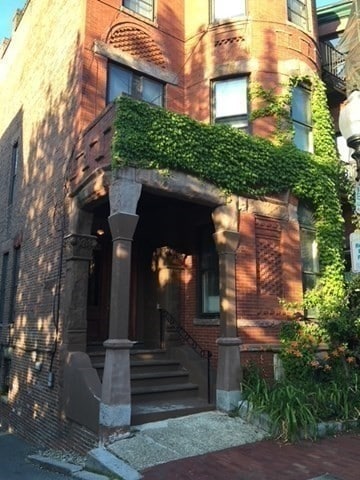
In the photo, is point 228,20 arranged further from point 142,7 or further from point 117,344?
point 117,344

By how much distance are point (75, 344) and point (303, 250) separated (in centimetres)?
525

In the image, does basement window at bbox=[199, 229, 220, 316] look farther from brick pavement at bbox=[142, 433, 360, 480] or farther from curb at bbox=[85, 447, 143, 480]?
curb at bbox=[85, 447, 143, 480]

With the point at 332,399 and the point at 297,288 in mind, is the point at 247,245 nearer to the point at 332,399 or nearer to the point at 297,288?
the point at 297,288

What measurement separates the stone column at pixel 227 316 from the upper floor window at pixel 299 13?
6.30 metres

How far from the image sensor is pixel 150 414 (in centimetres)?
752

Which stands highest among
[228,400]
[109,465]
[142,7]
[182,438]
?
[142,7]

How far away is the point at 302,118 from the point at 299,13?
3.10m

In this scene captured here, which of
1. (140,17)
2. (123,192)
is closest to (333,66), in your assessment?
(140,17)

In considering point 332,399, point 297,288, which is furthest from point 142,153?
point 332,399

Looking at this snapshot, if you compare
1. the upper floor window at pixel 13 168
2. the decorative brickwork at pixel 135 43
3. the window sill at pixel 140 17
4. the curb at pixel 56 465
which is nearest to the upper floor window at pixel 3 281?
the upper floor window at pixel 13 168

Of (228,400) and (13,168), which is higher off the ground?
(13,168)

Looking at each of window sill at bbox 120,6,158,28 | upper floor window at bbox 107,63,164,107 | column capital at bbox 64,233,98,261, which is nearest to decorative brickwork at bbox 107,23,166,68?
window sill at bbox 120,6,158,28

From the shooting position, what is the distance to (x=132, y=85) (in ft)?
37.1

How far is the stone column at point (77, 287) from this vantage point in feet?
29.5
